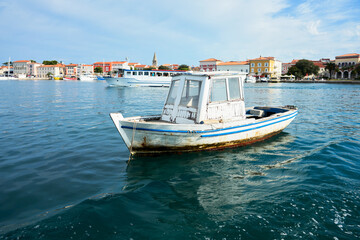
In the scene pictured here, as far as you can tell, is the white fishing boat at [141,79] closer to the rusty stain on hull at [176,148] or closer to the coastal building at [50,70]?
the rusty stain on hull at [176,148]

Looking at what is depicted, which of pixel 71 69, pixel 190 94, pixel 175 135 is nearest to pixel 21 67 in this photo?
pixel 71 69

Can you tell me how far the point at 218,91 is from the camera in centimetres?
920

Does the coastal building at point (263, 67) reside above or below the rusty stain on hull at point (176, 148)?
above

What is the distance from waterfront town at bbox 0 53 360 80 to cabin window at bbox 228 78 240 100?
170ft

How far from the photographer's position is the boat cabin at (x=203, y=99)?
28.5 ft

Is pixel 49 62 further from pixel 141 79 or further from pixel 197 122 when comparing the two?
pixel 197 122

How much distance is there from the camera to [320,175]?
6750 mm

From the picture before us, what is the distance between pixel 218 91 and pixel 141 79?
162 ft

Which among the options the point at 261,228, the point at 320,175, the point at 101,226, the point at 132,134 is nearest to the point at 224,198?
the point at 261,228

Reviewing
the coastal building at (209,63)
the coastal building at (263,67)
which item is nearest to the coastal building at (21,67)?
the coastal building at (209,63)

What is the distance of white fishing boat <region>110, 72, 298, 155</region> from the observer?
7.84m

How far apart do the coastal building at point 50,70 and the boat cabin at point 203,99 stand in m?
169

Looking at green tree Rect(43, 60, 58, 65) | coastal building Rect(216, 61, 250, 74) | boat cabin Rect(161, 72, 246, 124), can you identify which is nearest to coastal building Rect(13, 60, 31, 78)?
green tree Rect(43, 60, 58, 65)

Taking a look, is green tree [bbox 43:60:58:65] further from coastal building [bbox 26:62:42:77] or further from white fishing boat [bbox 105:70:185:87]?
white fishing boat [bbox 105:70:185:87]
